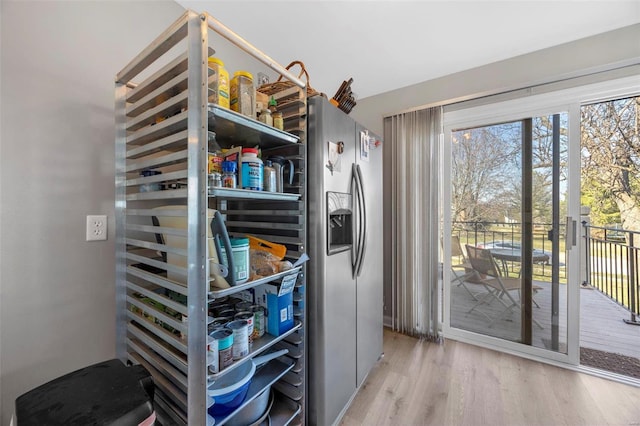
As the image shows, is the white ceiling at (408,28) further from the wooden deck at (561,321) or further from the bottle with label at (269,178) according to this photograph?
the wooden deck at (561,321)

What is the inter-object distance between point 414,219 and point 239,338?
6.78 feet

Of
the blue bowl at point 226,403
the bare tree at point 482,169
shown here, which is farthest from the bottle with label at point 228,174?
the bare tree at point 482,169

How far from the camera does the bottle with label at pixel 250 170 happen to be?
1075 mm

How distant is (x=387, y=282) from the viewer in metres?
2.81

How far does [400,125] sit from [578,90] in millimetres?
1355

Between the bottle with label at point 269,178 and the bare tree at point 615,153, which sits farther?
the bare tree at point 615,153

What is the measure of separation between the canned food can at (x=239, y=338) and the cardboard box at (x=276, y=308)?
191 millimetres

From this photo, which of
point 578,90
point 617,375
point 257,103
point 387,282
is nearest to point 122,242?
point 257,103

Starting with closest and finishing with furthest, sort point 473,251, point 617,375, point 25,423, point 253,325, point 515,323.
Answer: point 25,423 < point 253,325 < point 617,375 < point 515,323 < point 473,251

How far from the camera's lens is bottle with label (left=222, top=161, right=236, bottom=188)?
1024 millimetres

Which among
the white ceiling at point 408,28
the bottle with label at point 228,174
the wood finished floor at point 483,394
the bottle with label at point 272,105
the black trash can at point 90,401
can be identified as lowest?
the wood finished floor at point 483,394

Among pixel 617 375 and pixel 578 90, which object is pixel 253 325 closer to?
pixel 617 375

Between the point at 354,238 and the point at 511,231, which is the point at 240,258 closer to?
the point at 354,238

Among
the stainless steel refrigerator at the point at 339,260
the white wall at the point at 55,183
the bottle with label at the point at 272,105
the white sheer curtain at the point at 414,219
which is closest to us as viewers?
the white wall at the point at 55,183
